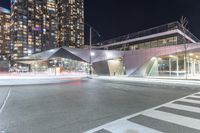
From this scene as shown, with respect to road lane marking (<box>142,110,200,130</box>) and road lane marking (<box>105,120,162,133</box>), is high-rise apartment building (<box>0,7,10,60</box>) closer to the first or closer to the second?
road lane marking (<box>142,110,200,130</box>)

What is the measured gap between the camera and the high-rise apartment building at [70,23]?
174 m

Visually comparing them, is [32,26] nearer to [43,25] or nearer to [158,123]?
[43,25]

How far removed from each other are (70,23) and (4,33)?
58981 millimetres

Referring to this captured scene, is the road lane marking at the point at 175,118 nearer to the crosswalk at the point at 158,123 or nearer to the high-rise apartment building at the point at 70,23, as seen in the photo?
the crosswalk at the point at 158,123

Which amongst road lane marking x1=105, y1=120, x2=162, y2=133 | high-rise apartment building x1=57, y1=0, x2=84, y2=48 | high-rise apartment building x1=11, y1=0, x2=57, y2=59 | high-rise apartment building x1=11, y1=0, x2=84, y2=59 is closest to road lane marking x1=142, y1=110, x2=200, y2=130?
road lane marking x1=105, y1=120, x2=162, y2=133

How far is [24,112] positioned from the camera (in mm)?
7219

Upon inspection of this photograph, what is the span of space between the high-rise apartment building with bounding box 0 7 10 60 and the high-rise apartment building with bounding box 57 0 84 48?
4552 cm

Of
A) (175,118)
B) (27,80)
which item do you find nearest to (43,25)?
(27,80)

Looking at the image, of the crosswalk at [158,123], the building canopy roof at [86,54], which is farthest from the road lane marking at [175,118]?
the building canopy roof at [86,54]

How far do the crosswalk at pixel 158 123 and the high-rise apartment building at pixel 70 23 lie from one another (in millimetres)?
169355

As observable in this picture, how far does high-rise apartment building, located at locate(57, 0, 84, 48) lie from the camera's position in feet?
572

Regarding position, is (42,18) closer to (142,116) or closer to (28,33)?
(28,33)

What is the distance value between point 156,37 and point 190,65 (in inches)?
446

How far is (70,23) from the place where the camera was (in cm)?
17375
